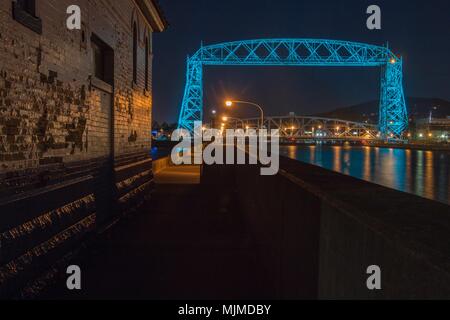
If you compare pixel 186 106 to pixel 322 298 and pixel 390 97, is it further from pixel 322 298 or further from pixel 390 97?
pixel 322 298

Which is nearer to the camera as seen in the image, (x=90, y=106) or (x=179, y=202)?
(x=90, y=106)

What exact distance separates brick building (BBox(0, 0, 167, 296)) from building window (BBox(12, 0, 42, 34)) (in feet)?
0.04

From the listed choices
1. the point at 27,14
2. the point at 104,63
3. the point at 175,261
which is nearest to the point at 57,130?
the point at 27,14

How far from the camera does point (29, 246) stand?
601 centimetres

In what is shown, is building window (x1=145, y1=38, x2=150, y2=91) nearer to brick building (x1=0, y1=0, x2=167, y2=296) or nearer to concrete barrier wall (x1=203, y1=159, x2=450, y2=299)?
brick building (x1=0, y1=0, x2=167, y2=296)

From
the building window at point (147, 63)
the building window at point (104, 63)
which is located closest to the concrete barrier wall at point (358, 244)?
the building window at point (104, 63)

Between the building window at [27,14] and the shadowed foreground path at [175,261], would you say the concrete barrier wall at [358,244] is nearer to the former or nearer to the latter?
the shadowed foreground path at [175,261]

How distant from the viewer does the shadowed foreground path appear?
265 inches

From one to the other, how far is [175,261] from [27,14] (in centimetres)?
468

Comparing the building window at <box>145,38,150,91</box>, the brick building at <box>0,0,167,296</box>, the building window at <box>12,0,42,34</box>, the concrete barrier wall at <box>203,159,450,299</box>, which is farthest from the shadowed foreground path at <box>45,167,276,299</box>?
Answer: the building window at <box>145,38,150,91</box>

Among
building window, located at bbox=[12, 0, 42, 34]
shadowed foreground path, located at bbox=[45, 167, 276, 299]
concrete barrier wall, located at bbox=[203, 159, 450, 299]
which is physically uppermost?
building window, located at bbox=[12, 0, 42, 34]

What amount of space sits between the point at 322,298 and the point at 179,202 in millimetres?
11981

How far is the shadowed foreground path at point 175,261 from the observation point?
673 centimetres
